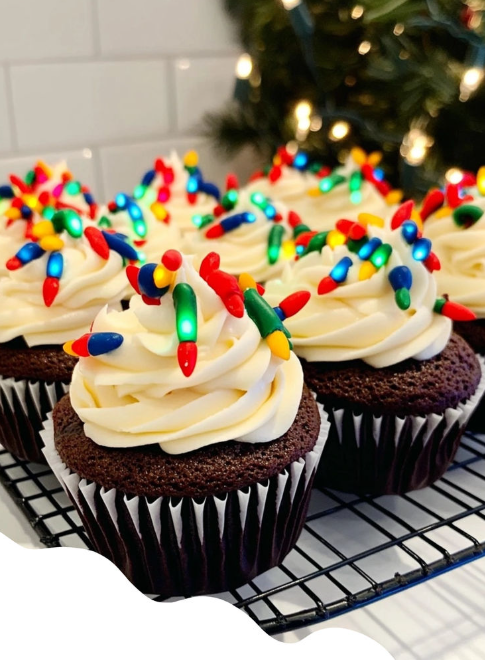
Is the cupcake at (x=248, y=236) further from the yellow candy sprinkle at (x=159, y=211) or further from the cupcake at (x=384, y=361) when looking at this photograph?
the cupcake at (x=384, y=361)

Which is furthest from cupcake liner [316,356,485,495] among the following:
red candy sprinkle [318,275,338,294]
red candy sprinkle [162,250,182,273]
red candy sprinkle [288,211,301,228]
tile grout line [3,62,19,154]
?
tile grout line [3,62,19,154]

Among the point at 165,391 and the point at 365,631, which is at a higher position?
the point at 165,391

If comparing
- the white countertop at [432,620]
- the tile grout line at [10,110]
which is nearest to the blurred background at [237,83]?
the tile grout line at [10,110]

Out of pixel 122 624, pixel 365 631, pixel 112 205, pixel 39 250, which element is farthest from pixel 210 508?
pixel 112 205

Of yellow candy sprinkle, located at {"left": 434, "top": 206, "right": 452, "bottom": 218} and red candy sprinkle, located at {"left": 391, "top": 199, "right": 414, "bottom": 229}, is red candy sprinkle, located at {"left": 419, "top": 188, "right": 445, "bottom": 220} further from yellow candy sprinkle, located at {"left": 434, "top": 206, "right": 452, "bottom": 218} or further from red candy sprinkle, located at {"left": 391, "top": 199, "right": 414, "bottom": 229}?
red candy sprinkle, located at {"left": 391, "top": 199, "right": 414, "bottom": 229}

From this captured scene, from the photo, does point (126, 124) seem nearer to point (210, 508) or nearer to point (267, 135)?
point (267, 135)
